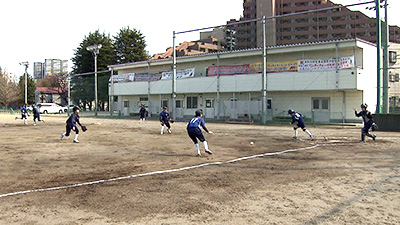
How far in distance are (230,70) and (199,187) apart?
2910 cm

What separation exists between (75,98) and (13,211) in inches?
2030

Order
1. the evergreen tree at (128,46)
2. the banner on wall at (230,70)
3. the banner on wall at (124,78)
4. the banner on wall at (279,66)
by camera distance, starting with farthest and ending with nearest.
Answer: the evergreen tree at (128,46)
the banner on wall at (124,78)
the banner on wall at (230,70)
the banner on wall at (279,66)

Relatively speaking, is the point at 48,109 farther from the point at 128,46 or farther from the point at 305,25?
the point at 305,25

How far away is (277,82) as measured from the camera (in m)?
30.9

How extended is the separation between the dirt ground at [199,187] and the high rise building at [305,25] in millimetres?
72664

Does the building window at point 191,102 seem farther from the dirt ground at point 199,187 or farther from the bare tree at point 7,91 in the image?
the bare tree at point 7,91

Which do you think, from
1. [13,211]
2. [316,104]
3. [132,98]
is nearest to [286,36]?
[132,98]

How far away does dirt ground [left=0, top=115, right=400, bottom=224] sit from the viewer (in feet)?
16.6

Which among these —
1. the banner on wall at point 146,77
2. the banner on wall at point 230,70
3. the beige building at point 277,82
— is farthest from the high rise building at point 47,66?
the banner on wall at point 230,70

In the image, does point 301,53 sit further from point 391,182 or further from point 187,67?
point 391,182

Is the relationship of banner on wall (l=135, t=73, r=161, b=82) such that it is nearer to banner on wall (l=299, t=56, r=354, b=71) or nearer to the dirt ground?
banner on wall (l=299, t=56, r=354, b=71)

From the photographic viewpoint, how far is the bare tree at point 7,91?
73312 millimetres

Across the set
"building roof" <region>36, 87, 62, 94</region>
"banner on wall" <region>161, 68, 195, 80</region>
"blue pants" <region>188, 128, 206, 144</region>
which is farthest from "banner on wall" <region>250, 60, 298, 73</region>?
"building roof" <region>36, 87, 62, 94</region>

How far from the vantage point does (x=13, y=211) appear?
5305 mm
